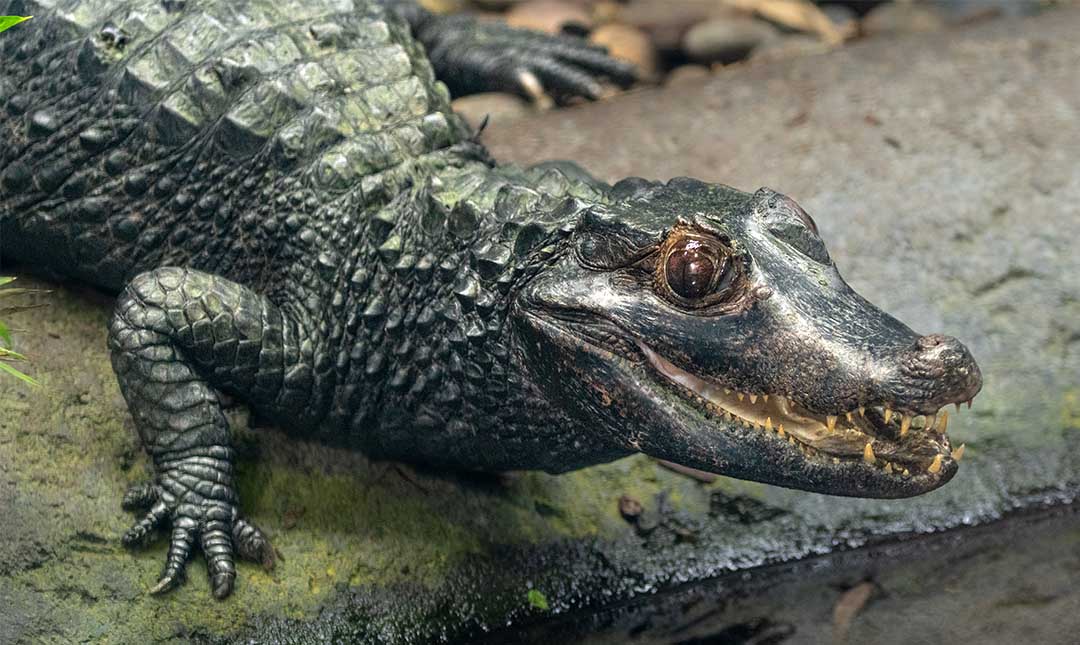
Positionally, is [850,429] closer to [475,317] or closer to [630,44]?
[475,317]

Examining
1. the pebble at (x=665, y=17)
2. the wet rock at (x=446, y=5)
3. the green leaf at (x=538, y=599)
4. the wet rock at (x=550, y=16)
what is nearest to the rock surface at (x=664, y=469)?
the green leaf at (x=538, y=599)

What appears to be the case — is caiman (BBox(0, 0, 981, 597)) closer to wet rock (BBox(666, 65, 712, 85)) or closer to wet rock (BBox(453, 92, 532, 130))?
wet rock (BBox(453, 92, 532, 130))

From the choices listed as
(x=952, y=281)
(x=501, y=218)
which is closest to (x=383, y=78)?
(x=501, y=218)

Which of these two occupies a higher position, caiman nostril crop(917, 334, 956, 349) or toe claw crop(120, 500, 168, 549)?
caiman nostril crop(917, 334, 956, 349)

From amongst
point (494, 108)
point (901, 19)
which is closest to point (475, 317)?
point (494, 108)

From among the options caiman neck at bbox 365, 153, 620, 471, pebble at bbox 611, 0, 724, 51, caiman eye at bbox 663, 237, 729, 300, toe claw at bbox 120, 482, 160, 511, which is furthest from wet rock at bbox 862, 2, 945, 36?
toe claw at bbox 120, 482, 160, 511
